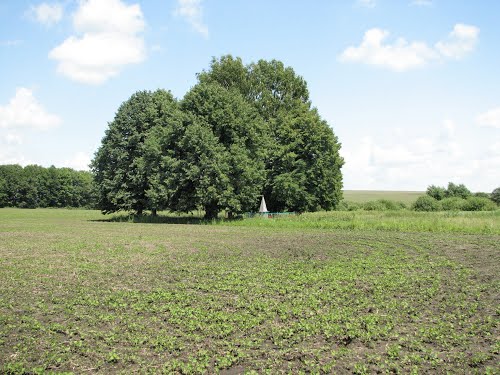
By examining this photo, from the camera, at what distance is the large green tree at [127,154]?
163 feet

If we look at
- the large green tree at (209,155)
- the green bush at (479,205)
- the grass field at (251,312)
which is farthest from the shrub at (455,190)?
the grass field at (251,312)

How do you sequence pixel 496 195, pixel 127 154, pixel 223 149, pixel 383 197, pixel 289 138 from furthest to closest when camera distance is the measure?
pixel 383 197
pixel 496 195
pixel 289 138
pixel 127 154
pixel 223 149

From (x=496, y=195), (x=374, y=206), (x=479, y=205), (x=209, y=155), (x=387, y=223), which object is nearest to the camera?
(x=387, y=223)

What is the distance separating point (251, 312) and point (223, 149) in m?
32.5

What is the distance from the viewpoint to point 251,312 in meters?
10.9

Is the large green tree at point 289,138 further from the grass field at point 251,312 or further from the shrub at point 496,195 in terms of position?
the grass field at point 251,312

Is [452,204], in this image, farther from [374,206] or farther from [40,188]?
[40,188]

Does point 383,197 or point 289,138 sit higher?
point 289,138

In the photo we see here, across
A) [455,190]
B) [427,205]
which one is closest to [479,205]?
[427,205]

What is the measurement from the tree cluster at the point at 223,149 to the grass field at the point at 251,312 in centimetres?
2206

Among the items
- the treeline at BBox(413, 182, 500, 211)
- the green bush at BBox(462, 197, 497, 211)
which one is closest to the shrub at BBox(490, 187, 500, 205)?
the treeline at BBox(413, 182, 500, 211)

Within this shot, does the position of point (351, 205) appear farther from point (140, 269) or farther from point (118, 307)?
point (118, 307)

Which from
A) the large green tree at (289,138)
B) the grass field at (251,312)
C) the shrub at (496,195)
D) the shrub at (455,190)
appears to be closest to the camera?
the grass field at (251,312)

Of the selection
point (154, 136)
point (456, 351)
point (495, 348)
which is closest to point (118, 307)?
point (456, 351)
